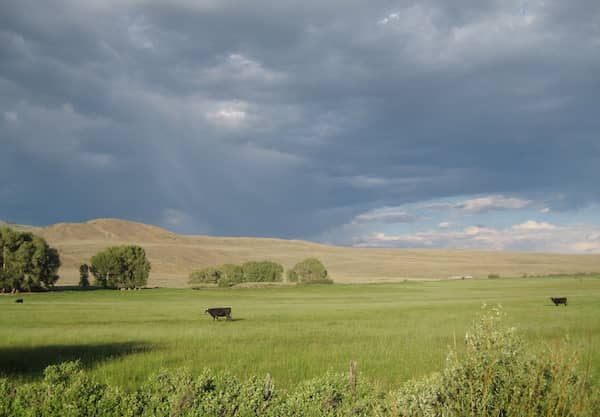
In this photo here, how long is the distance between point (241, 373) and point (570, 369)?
11520 mm

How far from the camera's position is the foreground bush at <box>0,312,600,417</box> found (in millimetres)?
7703

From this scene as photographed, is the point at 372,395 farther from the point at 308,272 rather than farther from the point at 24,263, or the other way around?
the point at 308,272

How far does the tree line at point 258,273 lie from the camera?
121125mm

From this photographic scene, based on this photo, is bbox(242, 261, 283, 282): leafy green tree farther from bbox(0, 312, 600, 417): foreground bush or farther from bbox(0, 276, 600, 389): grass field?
bbox(0, 312, 600, 417): foreground bush

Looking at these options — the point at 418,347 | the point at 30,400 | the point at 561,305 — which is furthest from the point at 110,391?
the point at 561,305

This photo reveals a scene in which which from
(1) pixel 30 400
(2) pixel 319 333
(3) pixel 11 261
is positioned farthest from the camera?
(3) pixel 11 261

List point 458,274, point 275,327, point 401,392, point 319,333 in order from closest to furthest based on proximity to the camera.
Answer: point 401,392, point 319,333, point 275,327, point 458,274

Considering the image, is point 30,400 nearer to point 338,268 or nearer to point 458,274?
point 458,274

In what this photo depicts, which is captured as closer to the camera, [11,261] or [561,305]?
[561,305]

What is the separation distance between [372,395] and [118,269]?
9529 cm

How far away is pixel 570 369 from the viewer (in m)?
7.87

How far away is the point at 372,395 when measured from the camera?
29.8 feet

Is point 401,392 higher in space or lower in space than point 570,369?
lower

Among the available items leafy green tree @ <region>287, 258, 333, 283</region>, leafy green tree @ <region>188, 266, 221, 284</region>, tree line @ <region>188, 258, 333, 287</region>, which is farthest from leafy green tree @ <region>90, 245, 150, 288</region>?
leafy green tree @ <region>287, 258, 333, 283</region>
